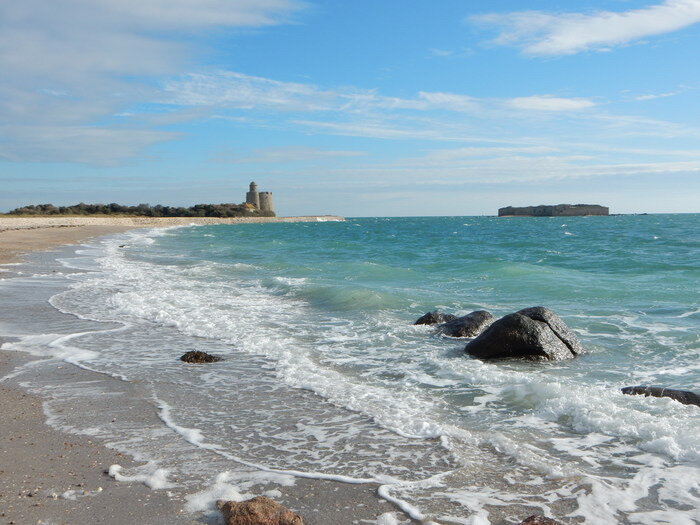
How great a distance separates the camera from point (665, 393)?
6.24m

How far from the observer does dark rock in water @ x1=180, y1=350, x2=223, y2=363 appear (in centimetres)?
775

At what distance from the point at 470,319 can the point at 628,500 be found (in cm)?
621

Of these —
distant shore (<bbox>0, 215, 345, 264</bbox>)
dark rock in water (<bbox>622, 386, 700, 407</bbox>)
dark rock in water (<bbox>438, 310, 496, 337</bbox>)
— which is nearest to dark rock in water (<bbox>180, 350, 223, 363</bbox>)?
dark rock in water (<bbox>438, 310, 496, 337</bbox>)

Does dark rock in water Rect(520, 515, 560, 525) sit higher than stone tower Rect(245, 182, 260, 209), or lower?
lower

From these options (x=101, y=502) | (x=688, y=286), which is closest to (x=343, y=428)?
(x=101, y=502)

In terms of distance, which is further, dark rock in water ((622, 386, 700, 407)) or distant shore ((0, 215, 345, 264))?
distant shore ((0, 215, 345, 264))

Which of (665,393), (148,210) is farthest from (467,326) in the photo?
(148,210)

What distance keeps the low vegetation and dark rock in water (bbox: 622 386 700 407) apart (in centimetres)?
7896

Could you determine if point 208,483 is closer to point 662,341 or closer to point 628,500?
point 628,500

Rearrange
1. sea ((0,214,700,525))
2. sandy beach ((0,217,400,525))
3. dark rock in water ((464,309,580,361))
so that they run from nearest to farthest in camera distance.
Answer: sandy beach ((0,217,400,525)) < sea ((0,214,700,525)) < dark rock in water ((464,309,580,361))

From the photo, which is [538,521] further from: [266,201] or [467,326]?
[266,201]

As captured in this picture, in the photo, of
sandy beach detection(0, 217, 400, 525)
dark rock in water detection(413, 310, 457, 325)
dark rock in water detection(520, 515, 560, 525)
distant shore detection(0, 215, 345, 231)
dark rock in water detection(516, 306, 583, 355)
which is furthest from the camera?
distant shore detection(0, 215, 345, 231)

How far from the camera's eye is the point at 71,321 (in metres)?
10.4

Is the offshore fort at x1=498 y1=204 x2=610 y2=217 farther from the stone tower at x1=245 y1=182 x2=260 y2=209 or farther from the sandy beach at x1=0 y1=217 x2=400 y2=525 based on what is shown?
the sandy beach at x1=0 y1=217 x2=400 y2=525
